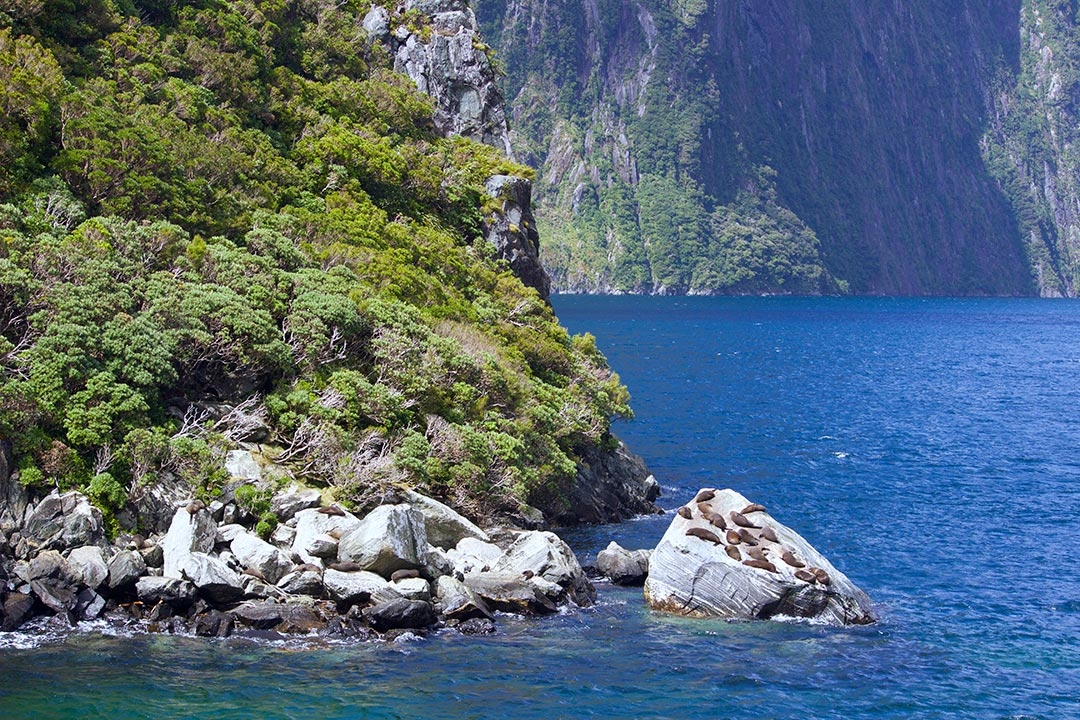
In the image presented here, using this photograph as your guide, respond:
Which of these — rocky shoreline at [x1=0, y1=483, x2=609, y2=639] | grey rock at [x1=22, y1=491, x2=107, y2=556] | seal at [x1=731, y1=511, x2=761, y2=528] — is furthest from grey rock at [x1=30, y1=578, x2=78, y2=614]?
seal at [x1=731, y1=511, x2=761, y2=528]

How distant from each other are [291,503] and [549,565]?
7789 mm

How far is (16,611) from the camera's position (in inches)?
990

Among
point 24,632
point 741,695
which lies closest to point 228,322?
point 24,632

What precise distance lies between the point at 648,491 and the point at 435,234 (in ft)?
52.6

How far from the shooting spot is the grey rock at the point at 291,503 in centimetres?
3094

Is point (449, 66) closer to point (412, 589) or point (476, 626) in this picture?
point (412, 589)

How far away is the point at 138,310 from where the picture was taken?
110 ft

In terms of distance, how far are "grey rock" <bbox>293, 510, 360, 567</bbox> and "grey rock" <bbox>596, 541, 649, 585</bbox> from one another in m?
8.41

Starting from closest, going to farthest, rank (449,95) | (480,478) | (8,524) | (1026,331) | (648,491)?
(8,524)
(480,478)
(648,491)
(449,95)
(1026,331)

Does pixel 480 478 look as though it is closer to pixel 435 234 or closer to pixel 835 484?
pixel 435 234

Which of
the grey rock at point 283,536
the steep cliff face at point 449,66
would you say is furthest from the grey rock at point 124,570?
the steep cliff face at point 449,66

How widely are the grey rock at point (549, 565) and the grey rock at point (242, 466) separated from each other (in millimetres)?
7734

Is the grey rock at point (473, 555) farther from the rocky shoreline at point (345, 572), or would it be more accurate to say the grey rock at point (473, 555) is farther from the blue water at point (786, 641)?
the blue water at point (786, 641)

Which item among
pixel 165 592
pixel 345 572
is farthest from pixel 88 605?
pixel 345 572
